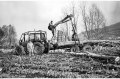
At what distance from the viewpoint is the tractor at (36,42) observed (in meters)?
14.1

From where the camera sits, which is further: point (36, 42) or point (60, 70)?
point (36, 42)

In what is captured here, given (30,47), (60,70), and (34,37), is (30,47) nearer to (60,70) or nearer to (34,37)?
(34,37)

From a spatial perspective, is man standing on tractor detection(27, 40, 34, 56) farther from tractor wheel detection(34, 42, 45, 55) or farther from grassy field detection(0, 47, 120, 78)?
grassy field detection(0, 47, 120, 78)

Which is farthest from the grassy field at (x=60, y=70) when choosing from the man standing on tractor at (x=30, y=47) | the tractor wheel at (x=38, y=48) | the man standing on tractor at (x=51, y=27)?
the man standing on tractor at (x=51, y=27)

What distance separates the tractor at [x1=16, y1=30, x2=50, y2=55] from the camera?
14142 mm

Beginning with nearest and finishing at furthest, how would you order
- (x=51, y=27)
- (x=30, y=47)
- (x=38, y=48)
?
1. (x=30, y=47)
2. (x=38, y=48)
3. (x=51, y=27)

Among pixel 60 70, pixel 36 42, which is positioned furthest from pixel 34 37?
pixel 60 70

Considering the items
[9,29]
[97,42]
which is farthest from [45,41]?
[9,29]

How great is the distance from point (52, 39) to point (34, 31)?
6.33 ft

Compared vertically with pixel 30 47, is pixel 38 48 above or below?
below

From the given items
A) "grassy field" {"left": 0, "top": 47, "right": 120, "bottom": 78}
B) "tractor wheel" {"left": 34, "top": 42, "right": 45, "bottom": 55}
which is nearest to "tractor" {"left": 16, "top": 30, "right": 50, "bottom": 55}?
"tractor wheel" {"left": 34, "top": 42, "right": 45, "bottom": 55}

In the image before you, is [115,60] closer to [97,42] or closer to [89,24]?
[97,42]

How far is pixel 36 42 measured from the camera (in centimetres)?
1426

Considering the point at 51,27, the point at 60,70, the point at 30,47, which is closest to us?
the point at 60,70
